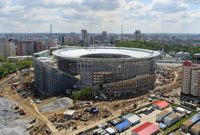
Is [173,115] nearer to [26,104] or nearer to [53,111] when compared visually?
[53,111]

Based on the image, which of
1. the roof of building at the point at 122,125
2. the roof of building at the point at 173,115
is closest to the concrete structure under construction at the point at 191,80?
the roof of building at the point at 173,115

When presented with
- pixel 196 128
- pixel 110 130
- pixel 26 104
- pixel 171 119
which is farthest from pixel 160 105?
pixel 26 104

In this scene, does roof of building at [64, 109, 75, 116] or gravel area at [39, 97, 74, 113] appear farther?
gravel area at [39, 97, 74, 113]

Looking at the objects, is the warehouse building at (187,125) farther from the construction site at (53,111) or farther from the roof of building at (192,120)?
the construction site at (53,111)

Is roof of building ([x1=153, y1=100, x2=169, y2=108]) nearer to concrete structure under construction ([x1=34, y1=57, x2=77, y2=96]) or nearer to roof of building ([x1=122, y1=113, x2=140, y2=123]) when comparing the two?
roof of building ([x1=122, y1=113, x2=140, y2=123])

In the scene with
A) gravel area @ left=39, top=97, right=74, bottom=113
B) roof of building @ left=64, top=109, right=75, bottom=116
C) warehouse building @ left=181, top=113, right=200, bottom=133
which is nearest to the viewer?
warehouse building @ left=181, top=113, right=200, bottom=133

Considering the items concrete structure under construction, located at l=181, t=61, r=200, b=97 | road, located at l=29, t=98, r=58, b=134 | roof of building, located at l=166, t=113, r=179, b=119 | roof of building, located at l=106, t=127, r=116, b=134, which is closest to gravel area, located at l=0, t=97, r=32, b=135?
road, located at l=29, t=98, r=58, b=134

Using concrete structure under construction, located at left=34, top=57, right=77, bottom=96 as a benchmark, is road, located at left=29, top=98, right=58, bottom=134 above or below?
below

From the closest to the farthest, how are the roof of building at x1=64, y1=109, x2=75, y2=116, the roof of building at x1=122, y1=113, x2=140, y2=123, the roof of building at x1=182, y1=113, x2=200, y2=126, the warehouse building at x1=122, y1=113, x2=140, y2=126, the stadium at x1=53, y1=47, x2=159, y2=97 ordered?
the roof of building at x1=182, y1=113, x2=200, y2=126, the warehouse building at x1=122, y1=113, x2=140, y2=126, the roof of building at x1=122, y1=113, x2=140, y2=123, the roof of building at x1=64, y1=109, x2=75, y2=116, the stadium at x1=53, y1=47, x2=159, y2=97
